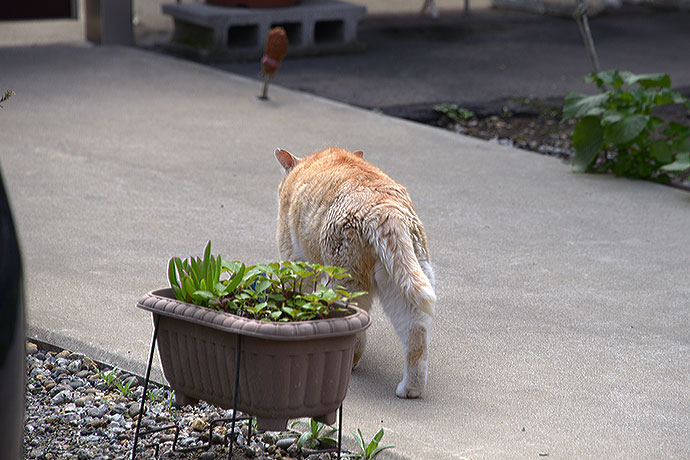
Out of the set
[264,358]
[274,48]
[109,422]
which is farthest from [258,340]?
[274,48]

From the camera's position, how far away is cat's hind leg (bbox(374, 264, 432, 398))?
368 cm

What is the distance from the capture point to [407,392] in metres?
3.87

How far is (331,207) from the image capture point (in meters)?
3.90

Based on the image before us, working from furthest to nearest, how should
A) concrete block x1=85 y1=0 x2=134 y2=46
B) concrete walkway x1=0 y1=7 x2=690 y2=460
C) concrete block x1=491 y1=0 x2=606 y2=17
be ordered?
concrete block x1=491 y1=0 x2=606 y2=17 < concrete block x1=85 y1=0 x2=134 y2=46 < concrete walkway x1=0 y1=7 x2=690 y2=460

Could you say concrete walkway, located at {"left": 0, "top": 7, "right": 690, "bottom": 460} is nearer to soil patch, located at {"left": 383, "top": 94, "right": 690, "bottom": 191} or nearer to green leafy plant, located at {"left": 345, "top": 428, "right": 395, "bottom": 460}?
green leafy plant, located at {"left": 345, "top": 428, "right": 395, "bottom": 460}

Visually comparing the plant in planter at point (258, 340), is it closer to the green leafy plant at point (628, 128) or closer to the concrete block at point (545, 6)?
the green leafy plant at point (628, 128)

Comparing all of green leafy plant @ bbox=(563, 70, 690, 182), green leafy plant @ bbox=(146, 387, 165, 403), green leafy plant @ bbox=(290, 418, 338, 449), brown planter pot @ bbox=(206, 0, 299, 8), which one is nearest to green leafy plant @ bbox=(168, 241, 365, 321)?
green leafy plant @ bbox=(290, 418, 338, 449)

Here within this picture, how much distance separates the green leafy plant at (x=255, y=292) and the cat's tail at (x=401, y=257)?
38 centimetres

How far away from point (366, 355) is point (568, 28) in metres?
11.4

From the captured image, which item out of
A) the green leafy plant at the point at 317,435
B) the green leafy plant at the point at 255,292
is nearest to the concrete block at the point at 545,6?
the green leafy plant at the point at 317,435

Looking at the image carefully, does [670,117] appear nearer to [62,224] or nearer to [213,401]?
[62,224]

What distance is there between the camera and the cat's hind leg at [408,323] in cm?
368

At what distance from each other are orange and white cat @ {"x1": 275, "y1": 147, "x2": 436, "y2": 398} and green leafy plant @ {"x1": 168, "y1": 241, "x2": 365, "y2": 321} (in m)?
0.41

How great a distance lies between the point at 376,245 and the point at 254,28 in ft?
28.4
